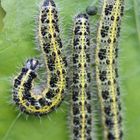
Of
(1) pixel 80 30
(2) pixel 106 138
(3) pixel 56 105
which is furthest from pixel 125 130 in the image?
(1) pixel 80 30

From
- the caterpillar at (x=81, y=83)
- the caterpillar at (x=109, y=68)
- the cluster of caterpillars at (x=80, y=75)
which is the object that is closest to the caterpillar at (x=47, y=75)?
the cluster of caterpillars at (x=80, y=75)

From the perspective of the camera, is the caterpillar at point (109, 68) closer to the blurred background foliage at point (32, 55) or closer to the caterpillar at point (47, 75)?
the blurred background foliage at point (32, 55)

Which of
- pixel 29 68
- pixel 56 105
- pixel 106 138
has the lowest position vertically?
pixel 106 138

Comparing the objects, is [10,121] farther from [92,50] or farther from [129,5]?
[129,5]

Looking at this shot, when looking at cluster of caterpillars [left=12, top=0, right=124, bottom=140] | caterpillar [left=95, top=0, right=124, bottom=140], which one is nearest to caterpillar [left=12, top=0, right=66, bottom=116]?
cluster of caterpillars [left=12, top=0, right=124, bottom=140]

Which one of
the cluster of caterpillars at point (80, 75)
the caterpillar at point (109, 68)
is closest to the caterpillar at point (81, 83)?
the cluster of caterpillars at point (80, 75)

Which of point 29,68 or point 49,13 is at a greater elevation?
point 49,13
